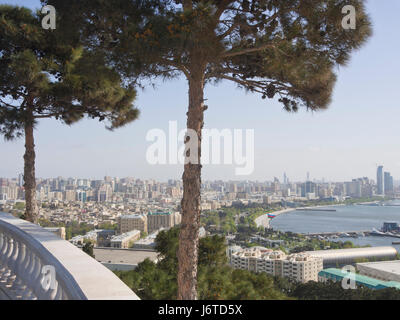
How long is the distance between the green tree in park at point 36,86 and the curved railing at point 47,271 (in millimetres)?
2011

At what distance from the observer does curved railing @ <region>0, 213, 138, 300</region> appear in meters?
1.18

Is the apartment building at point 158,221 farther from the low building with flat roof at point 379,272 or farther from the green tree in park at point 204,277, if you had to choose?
the green tree in park at point 204,277

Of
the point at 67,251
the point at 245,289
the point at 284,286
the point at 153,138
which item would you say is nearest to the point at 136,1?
the point at 153,138

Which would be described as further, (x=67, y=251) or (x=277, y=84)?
(x=277, y=84)

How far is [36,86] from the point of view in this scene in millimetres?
3930

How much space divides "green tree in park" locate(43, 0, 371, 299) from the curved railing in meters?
1.22

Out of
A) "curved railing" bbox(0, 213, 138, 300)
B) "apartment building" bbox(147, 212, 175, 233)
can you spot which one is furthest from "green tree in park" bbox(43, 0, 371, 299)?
"apartment building" bbox(147, 212, 175, 233)

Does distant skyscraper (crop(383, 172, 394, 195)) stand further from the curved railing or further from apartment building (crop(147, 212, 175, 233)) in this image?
the curved railing

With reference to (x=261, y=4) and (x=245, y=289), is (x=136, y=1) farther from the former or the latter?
(x=245, y=289)

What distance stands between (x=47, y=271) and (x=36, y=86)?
9.64 feet

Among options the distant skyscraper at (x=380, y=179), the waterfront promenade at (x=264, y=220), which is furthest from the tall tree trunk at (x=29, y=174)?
the distant skyscraper at (x=380, y=179)

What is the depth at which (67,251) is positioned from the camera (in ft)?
5.35

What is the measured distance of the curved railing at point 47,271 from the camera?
1.18 meters

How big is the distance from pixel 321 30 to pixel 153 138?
68.3 inches
